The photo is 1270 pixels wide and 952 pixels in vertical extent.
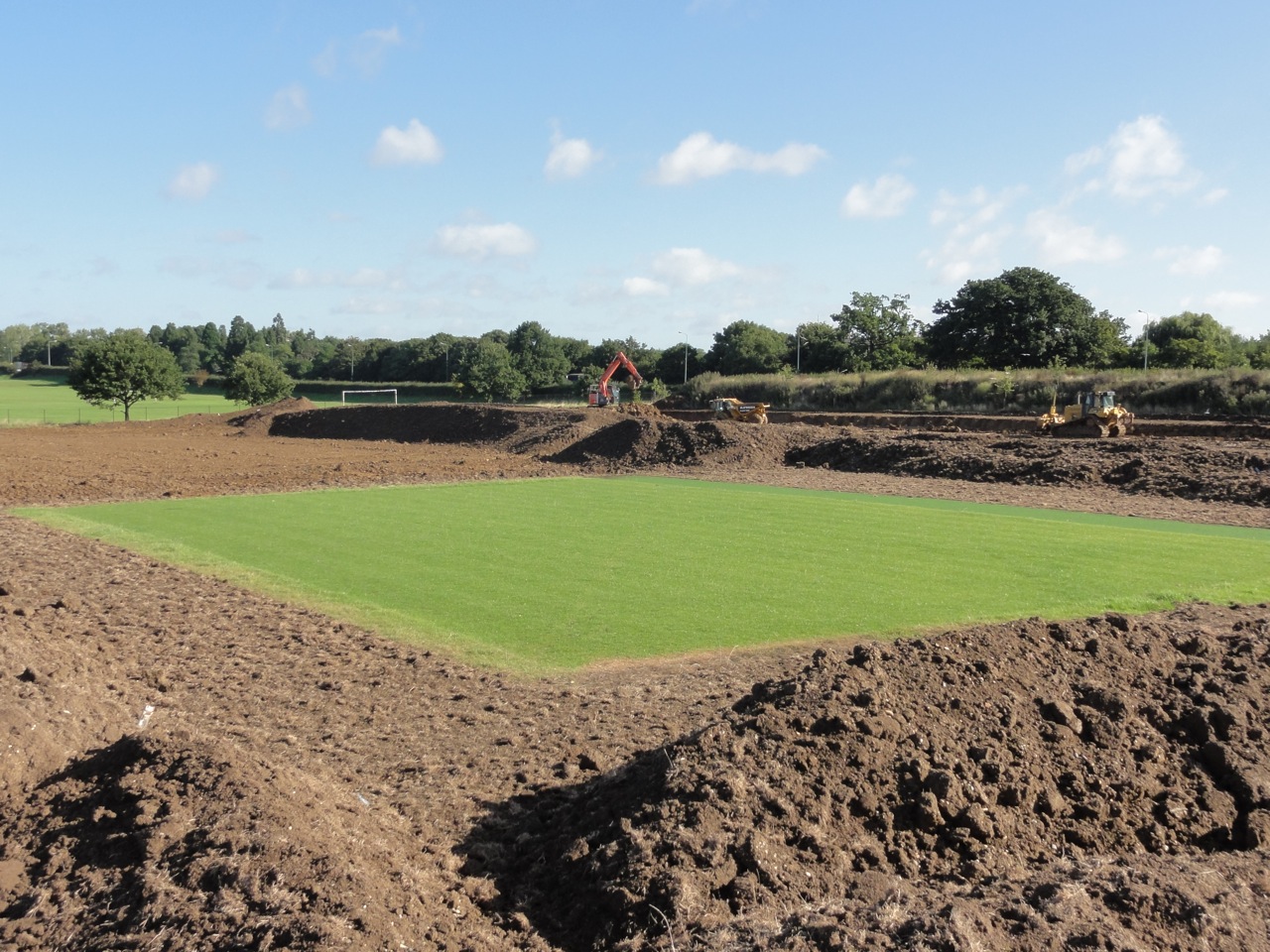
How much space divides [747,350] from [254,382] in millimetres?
45568

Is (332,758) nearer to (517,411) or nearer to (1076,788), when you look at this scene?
(1076,788)

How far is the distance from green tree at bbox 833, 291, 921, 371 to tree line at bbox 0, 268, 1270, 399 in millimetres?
119

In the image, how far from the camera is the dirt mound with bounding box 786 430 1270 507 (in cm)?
2489

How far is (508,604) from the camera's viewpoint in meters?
12.8

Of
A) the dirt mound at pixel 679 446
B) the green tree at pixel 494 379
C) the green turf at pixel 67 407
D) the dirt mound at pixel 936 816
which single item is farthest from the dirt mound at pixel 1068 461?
the green turf at pixel 67 407

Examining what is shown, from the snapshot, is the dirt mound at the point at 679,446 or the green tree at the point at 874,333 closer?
the dirt mound at the point at 679,446

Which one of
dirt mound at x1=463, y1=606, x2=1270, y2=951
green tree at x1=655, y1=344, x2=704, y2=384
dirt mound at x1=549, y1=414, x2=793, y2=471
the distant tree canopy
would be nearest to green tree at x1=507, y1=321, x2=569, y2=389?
green tree at x1=655, y1=344, x2=704, y2=384

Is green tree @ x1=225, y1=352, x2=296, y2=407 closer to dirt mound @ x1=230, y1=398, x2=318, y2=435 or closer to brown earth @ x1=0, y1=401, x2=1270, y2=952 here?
dirt mound @ x1=230, y1=398, x2=318, y2=435

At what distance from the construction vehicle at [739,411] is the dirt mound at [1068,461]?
35.3 feet

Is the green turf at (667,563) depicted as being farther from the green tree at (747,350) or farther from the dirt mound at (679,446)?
the green tree at (747,350)

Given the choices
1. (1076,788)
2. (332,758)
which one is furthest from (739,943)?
(332,758)

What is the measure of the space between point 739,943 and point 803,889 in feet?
2.28

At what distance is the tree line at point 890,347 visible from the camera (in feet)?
230

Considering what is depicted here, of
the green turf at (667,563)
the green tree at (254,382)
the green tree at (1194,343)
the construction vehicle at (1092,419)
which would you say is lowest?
the green turf at (667,563)
